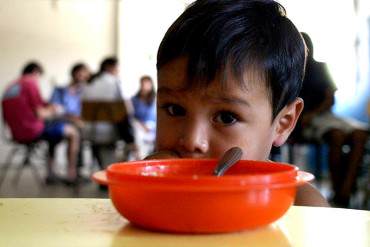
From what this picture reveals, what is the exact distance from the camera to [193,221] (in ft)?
Result: 1.57

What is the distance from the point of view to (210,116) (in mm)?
866

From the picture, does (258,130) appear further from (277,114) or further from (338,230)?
(338,230)

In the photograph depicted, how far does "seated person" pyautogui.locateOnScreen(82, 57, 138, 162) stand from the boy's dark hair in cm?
393

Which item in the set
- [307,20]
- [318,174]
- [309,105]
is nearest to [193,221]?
[309,105]

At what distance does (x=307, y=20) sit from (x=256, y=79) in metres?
5.46

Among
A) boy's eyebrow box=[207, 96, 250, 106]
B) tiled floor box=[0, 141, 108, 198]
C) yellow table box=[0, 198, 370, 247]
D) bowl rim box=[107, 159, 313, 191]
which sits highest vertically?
boy's eyebrow box=[207, 96, 250, 106]

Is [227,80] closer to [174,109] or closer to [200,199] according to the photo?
[174,109]

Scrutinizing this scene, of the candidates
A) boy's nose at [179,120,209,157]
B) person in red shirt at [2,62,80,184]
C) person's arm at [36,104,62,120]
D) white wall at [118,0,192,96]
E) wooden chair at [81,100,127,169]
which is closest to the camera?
boy's nose at [179,120,209,157]

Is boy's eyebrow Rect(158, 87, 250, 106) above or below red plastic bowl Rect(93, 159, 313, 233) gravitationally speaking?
above

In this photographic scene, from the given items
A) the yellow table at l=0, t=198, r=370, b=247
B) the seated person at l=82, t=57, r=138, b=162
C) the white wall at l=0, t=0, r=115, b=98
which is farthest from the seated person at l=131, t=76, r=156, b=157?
the yellow table at l=0, t=198, r=370, b=247

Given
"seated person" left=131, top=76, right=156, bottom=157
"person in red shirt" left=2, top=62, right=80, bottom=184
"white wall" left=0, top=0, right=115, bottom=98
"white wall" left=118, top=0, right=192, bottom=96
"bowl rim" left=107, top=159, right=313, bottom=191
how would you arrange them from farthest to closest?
"white wall" left=118, top=0, right=192, bottom=96 < "white wall" left=0, top=0, right=115, bottom=98 < "seated person" left=131, top=76, right=156, bottom=157 < "person in red shirt" left=2, top=62, right=80, bottom=184 < "bowl rim" left=107, top=159, right=313, bottom=191

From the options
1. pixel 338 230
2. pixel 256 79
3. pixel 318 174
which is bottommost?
pixel 318 174

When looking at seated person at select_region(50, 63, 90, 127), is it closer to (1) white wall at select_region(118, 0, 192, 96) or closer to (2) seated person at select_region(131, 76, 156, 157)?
(2) seated person at select_region(131, 76, 156, 157)

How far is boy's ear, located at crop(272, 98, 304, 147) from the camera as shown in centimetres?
100
